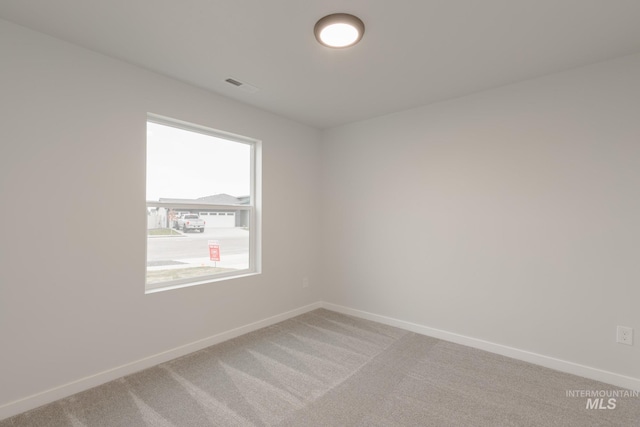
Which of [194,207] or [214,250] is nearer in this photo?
[194,207]

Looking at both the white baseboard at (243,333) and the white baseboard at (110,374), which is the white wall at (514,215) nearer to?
the white baseboard at (243,333)

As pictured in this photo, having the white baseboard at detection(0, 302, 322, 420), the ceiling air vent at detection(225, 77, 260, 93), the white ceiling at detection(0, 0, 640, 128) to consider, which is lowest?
the white baseboard at detection(0, 302, 322, 420)

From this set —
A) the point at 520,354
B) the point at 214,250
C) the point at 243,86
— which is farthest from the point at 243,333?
the point at 520,354

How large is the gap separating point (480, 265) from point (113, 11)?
3.47m

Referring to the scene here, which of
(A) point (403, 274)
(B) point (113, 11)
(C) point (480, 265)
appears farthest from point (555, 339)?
(B) point (113, 11)

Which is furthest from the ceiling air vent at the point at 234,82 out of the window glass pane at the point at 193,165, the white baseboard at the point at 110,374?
the white baseboard at the point at 110,374

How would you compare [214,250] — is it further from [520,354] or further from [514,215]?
[520,354]

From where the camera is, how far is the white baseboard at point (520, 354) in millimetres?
2281

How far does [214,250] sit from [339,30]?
2355 millimetres

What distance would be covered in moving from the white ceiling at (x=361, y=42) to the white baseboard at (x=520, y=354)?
2.41m

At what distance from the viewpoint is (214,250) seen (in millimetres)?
3203

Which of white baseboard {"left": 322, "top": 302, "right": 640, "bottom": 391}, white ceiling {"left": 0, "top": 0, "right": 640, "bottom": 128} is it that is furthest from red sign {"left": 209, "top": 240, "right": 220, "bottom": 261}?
white baseboard {"left": 322, "top": 302, "right": 640, "bottom": 391}

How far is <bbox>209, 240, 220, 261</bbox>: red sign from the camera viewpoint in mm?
3182

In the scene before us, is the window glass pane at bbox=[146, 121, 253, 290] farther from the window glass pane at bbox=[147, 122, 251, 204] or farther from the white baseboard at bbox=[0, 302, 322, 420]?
the white baseboard at bbox=[0, 302, 322, 420]
